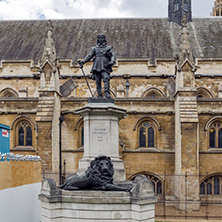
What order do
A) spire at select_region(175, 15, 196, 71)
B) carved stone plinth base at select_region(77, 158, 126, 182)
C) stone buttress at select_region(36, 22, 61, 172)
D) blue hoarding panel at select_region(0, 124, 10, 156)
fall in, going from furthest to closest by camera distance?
1. spire at select_region(175, 15, 196, 71)
2. stone buttress at select_region(36, 22, 61, 172)
3. blue hoarding panel at select_region(0, 124, 10, 156)
4. carved stone plinth base at select_region(77, 158, 126, 182)

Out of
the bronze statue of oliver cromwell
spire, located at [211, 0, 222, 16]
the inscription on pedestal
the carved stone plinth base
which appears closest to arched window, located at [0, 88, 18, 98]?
the bronze statue of oliver cromwell

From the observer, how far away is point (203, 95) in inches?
991

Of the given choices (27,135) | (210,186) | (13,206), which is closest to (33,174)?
(13,206)

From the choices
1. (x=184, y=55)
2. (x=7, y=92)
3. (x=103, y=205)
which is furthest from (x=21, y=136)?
(x=103, y=205)

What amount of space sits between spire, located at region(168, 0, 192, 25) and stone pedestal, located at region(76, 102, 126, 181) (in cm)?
2485

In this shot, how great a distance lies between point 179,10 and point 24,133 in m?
20.5

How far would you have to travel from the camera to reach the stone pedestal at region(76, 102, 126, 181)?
30.9ft

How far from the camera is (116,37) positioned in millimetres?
29531

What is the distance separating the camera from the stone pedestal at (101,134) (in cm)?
943

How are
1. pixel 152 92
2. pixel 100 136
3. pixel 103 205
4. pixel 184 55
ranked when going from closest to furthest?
pixel 103 205
pixel 100 136
pixel 184 55
pixel 152 92

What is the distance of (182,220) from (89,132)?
8.18 m

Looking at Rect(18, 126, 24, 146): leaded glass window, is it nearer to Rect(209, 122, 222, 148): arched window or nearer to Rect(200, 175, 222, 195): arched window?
Rect(200, 175, 222, 195): arched window

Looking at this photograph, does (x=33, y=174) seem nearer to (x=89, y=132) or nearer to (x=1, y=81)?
(x=89, y=132)

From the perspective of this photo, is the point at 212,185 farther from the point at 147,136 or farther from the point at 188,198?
the point at 147,136
